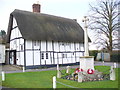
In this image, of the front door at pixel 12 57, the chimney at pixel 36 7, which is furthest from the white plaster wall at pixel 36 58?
the chimney at pixel 36 7

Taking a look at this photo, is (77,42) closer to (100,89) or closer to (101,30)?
(101,30)

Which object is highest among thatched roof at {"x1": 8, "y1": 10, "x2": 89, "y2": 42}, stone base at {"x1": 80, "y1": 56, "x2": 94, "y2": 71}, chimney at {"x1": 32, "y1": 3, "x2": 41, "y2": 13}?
chimney at {"x1": 32, "y1": 3, "x2": 41, "y2": 13}

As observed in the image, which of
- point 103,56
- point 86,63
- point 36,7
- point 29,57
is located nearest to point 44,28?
point 29,57

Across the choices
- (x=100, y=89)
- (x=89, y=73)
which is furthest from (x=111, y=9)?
(x=100, y=89)

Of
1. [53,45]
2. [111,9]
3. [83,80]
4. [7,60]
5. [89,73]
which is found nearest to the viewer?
[83,80]

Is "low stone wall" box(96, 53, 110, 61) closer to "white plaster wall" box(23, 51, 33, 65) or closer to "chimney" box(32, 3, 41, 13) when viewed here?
"chimney" box(32, 3, 41, 13)

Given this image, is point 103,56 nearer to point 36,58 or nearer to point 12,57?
point 36,58

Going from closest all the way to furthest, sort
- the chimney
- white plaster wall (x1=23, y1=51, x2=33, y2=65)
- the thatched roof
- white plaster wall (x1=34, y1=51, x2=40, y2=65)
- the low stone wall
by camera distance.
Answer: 1. white plaster wall (x1=23, y1=51, x2=33, y2=65)
2. white plaster wall (x1=34, y1=51, x2=40, y2=65)
3. the thatched roof
4. the chimney
5. the low stone wall

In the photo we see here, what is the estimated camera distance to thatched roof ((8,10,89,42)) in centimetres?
2218

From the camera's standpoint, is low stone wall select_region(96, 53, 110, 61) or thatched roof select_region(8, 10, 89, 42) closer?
thatched roof select_region(8, 10, 89, 42)

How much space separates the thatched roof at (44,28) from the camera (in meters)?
22.2

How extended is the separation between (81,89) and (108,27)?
23591 mm

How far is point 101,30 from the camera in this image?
3023cm

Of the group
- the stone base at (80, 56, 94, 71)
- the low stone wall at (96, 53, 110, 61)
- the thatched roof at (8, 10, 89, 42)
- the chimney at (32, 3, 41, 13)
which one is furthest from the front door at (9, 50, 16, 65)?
the low stone wall at (96, 53, 110, 61)
